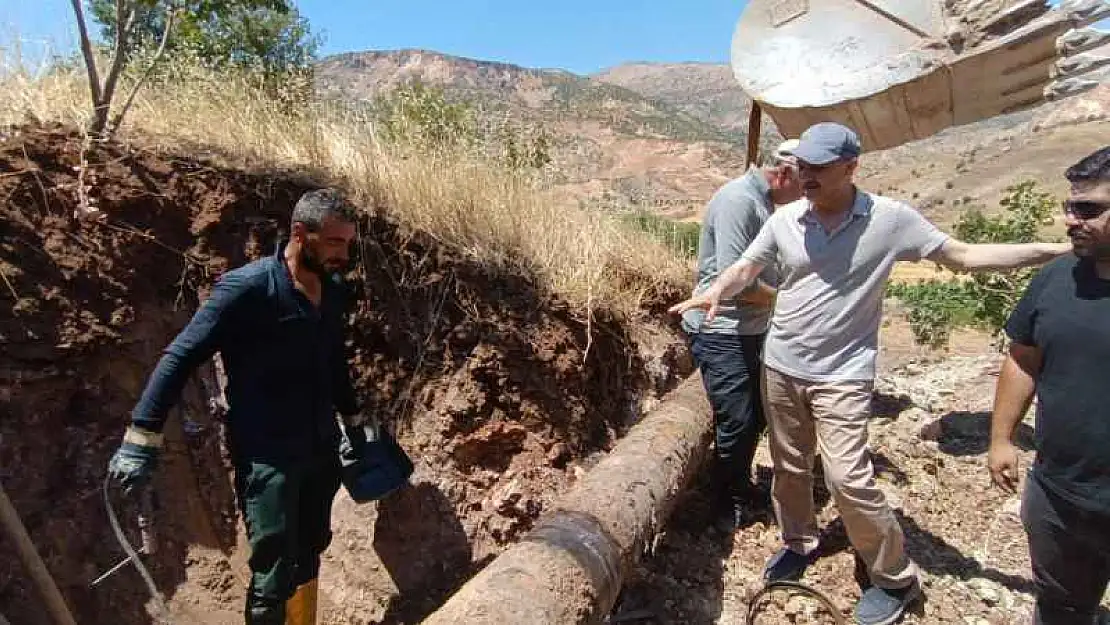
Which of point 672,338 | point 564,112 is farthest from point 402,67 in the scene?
point 672,338

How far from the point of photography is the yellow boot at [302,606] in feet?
8.64

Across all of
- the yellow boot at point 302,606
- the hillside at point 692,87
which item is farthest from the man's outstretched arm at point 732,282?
the hillside at point 692,87

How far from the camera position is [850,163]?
2396mm

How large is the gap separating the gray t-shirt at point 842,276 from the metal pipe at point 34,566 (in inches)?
105

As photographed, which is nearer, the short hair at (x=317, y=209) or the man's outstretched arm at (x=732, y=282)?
the short hair at (x=317, y=209)

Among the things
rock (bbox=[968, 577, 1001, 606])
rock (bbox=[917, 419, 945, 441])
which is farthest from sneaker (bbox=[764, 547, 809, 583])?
rock (bbox=[917, 419, 945, 441])

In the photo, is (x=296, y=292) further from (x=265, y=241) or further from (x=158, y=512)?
(x=158, y=512)

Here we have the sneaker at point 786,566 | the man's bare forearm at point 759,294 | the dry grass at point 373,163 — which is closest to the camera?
the sneaker at point 786,566

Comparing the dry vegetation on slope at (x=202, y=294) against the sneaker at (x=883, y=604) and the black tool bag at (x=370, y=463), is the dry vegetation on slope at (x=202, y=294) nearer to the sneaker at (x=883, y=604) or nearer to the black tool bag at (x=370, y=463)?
the black tool bag at (x=370, y=463)

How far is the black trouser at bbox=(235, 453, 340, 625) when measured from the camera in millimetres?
2379

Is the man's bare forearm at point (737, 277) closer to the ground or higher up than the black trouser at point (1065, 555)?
higher up

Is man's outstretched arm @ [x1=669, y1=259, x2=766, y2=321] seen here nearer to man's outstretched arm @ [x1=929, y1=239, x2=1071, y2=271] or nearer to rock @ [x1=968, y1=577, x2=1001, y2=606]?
→ man's outstretched arm @ [x1=929, y1=239, x2=1071, y2=271]

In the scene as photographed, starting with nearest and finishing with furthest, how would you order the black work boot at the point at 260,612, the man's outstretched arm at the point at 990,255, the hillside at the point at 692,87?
the man's outstretched arm at the point at 990,255, the black work boot at the point at 260,612, the hillside at the point at 692,87

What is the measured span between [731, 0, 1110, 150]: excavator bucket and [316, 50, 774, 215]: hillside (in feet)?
7.29
